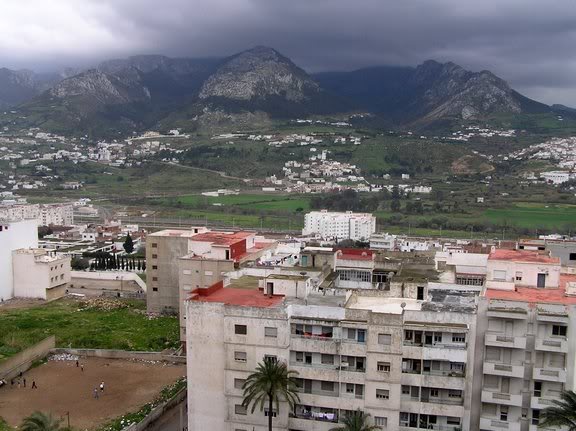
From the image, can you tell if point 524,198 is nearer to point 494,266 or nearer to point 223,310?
point 494,266

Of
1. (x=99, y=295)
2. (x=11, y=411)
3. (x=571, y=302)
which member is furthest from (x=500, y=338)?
(x=99, y=295)

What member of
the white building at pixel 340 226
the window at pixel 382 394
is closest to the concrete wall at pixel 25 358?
the window at pixel 382 394

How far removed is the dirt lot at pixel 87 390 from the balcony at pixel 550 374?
19780mm

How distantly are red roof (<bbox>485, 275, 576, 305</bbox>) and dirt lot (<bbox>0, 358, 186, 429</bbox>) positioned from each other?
18960mm

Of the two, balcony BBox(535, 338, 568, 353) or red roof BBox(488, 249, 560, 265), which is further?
red roof BBox(488, 249, 560, 265)

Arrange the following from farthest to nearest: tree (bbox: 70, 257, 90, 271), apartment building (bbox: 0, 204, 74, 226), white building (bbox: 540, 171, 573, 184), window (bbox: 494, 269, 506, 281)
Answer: white building (bbox: 540, 171, 573, 184)
apartment building (bbox: 0, 204, 74, 226)
tree (bbox: 70, 257, 90, 271)
window (bbox: 494, 269, 506, 281)

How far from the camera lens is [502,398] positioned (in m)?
21.2

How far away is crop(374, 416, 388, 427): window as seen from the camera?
2156cm

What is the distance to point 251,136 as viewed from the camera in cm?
17750

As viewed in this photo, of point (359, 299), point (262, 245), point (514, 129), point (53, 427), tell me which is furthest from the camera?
point (514, 129)

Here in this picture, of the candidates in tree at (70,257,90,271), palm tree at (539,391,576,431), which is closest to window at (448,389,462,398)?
palm tree at (539,391,576,431)

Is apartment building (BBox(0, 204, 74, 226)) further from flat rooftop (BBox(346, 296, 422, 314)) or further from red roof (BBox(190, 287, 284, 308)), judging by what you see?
flat rooftop (BBox(346, 296, 422, 314))

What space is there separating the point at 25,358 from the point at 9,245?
22.1 metres

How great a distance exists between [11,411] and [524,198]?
106055 mm
